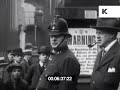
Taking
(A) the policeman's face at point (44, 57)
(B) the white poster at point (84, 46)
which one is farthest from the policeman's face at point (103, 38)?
(A) the policeman's face at point (44, 57)

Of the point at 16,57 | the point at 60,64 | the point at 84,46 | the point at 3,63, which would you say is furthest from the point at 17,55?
the point at 60,64

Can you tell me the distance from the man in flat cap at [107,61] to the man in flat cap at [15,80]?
796mm

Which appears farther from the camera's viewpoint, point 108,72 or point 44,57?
point 44,57

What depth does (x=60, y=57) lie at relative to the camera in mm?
2324

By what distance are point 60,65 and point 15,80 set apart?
64 cm

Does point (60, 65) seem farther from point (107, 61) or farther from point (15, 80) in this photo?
point (15, 80)

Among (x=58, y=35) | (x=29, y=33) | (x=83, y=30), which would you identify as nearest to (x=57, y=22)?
(x=58, y=35)

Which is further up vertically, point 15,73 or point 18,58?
point 18,58

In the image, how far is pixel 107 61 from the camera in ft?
6.98

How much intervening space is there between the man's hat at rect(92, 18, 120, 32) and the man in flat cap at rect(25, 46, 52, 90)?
52 centimetres

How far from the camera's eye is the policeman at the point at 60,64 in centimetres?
222

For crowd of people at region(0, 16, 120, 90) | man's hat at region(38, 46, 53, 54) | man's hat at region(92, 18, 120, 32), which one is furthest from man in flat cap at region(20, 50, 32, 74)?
man's hat at region(92, 18, 120, 32)

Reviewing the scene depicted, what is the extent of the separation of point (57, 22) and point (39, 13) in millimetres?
549

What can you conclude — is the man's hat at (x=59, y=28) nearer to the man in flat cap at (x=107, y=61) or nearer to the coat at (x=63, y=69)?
the coat at (x=63, y=69)
